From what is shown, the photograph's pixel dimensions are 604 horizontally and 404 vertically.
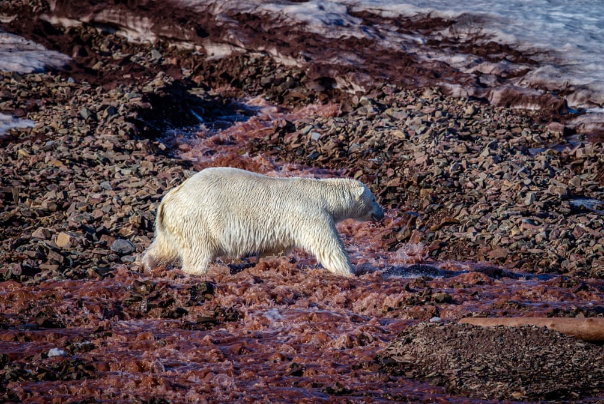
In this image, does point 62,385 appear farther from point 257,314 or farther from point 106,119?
point 106,119

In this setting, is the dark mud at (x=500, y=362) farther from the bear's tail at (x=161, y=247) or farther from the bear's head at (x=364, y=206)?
the bear's tail at (x=161, y=247)

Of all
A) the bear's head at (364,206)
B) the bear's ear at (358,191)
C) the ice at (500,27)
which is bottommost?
the bear's head at (364,206)

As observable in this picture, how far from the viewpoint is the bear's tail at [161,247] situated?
37.7 ft

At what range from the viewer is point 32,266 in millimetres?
11719

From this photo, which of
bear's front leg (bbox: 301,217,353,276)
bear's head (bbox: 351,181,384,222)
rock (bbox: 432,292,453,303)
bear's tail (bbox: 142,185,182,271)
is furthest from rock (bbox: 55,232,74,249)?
rock (bbox: 432,292,453,303)

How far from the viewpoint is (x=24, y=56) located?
24406 millimetres

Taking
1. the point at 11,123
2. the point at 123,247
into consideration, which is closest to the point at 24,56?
the point at 11,123

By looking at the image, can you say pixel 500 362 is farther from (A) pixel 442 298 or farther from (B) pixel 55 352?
(B) pixel 55 352

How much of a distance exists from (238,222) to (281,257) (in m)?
1.04

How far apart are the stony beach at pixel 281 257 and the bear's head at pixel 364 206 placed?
77 centimetres

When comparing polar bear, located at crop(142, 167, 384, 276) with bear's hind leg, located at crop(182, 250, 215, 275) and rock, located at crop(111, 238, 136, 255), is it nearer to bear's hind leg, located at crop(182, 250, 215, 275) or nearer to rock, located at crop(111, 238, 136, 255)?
bear's hind leg, located at crop(182, 250, 215, 275)

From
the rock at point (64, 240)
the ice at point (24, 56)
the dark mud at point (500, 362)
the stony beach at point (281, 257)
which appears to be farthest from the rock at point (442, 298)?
the ice at point (24, 56)

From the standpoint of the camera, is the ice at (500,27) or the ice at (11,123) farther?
the ice at (500,27)

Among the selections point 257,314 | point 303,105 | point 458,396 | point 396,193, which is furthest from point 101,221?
point 303,105
